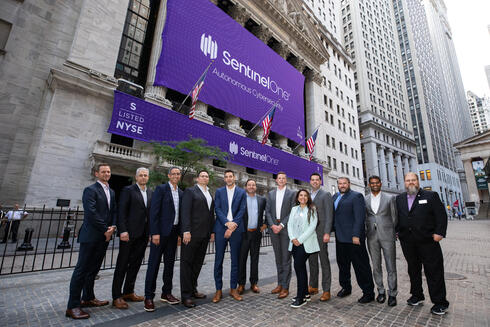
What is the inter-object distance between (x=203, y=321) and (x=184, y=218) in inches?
66.5

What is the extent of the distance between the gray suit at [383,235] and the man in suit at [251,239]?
93.4 inches

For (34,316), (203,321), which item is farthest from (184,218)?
(34,316)

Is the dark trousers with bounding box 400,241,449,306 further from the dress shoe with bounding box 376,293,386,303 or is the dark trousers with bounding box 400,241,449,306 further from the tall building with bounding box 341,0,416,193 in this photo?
the tall building with bounding box 341,0,416,193

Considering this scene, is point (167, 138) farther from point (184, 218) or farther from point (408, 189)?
point (408, 189)

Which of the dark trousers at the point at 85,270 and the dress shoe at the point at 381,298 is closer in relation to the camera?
the dark trousers at the point at 85,270

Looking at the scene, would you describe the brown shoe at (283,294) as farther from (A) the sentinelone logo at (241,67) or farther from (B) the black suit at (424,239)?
(A) the sentinelone logo at (241,67)

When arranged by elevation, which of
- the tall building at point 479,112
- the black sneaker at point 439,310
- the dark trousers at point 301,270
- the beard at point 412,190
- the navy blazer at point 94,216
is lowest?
the black sneaker at point 439,310

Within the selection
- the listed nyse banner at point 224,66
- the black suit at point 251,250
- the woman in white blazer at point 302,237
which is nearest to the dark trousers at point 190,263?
the black suit at point 251,250

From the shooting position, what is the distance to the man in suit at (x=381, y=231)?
4.50m

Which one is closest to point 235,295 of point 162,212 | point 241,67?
point 162,212

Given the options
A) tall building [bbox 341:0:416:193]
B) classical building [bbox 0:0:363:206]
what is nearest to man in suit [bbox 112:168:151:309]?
classical building [bbox 0:0:363:206]

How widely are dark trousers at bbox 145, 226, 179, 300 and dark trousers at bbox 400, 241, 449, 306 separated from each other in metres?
4.51

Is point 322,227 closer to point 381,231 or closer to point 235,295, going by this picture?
point 381,231

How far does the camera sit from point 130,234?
423 cm
